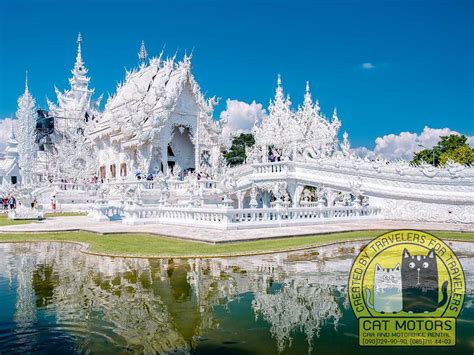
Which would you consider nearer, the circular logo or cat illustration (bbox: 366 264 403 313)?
the circular logo

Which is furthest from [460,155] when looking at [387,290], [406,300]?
[406,300]

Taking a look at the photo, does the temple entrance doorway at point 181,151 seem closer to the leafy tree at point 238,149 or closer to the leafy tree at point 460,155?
the leafy tree at point 238,149

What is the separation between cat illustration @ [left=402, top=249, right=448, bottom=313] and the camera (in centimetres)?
532

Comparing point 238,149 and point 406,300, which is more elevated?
point 238,149

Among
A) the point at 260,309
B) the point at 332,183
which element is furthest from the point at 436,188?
the point at 260,309

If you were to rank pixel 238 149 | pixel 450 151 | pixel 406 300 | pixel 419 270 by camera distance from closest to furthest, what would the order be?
pixel 406 300
pixel 419 270
pixel 450 151
pixel 238 149

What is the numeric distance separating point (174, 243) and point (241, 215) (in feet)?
12.9

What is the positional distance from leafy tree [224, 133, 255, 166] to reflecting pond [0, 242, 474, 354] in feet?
163

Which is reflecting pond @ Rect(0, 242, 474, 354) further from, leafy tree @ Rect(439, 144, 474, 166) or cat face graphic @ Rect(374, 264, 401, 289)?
leafy tree @ Rect(439, 144, 474, 166)

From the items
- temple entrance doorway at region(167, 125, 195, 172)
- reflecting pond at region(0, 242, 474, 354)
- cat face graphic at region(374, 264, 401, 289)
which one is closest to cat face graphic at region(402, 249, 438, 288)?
cat face graphic at region(374, 264, 401, 289)

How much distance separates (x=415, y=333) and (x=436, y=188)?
1610 centimetres

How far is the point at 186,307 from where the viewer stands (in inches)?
220

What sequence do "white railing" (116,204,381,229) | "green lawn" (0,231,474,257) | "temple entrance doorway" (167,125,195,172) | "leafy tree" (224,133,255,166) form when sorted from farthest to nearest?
"leafy tree" (224,133,255,166)
"temple entrance doorway" (167,125,195,172)
"white railing" (116,204,381,229)
"green lawn" (0,231,474,257)

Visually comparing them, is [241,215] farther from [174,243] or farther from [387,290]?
[387,290]
